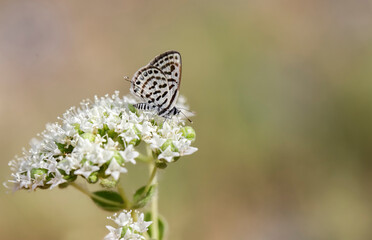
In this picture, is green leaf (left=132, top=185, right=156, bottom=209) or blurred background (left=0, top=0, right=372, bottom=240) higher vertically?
blurred background (left=0, top=0, right=372, bottom=240)

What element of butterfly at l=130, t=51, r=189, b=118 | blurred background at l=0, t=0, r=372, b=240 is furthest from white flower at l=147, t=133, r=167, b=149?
blurred background at l=0, t=0, r=372, b=240

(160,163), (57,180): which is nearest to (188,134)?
(160,163)

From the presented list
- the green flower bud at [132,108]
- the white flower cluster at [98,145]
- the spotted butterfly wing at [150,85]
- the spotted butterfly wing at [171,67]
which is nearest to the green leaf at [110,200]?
the white flower cluster at [98,145]

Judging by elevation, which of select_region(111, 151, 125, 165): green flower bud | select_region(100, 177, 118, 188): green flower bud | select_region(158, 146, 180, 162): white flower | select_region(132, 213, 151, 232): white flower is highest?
select_region(158, 146, 180, 162): white flower

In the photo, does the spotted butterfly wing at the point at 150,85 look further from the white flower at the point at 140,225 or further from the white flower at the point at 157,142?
the white flower at the point at 140,225

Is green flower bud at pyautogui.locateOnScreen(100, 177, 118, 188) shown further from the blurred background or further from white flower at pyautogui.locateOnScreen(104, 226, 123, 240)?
the blurred background
